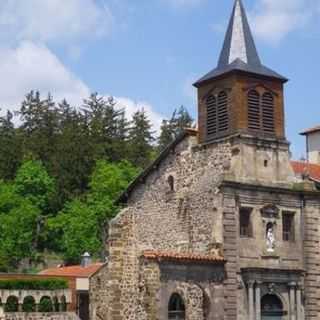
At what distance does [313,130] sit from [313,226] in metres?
15.0

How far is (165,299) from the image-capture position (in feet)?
110

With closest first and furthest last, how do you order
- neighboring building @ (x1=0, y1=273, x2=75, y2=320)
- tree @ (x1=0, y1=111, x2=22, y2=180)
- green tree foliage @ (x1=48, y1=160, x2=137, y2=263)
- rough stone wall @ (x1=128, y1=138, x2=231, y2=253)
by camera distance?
neighboring building @ (x1=0, y1=273, x2=75, y2=320)
rough stone wall @ (x1=128, y1=138, x2=231, y2=253)
green tree foliage @ (x1=48, y1=160, x2=137, y2=263)
tree @ (x1=0, y1=111, x2=22, y2=180)

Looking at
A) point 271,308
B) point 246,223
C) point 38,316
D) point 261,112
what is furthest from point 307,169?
point 38,316

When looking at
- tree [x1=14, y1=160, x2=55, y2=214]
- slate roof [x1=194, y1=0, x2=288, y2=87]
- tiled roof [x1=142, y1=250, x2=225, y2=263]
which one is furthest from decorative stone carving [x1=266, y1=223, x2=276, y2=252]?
tree [x1=14, y1=160, x2=55, y2=214]

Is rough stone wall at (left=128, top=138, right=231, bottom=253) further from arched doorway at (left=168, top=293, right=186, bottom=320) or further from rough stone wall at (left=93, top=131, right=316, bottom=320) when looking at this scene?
arched doorway at (left=168, top=293, right=186, bottom=320)

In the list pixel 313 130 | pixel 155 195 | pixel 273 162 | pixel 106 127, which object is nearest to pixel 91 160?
pixel 106 127

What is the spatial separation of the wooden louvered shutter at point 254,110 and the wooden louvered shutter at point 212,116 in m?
1.63

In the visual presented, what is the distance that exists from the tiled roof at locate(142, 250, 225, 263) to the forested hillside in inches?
Result: 942

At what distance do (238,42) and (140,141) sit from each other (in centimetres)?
3944

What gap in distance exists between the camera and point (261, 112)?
38.3 meters

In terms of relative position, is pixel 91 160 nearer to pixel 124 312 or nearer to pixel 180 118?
pixel 180 118

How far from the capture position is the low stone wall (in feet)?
116

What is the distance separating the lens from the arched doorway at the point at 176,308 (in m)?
34.5

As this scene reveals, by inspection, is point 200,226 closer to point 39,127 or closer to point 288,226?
point 288,226
